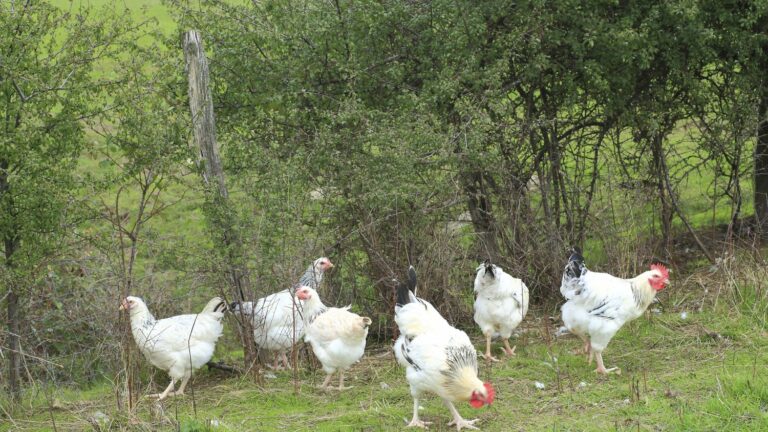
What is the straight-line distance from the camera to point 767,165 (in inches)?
492

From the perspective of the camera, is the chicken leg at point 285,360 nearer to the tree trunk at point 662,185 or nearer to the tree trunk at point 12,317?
the tree trunk at point 12,317

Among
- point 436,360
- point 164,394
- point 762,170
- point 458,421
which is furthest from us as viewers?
point 762,170

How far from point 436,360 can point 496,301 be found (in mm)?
2168

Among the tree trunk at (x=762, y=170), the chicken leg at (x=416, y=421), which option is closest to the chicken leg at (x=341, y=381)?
the chicken leg at (x=416, y=421)

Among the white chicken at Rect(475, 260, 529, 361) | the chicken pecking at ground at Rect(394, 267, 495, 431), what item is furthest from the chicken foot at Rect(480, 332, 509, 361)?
the chicken pecking at ground at Rect(394, 267, 495, 431)

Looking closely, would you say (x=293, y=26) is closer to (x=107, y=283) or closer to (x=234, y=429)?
(x=107, y=283)

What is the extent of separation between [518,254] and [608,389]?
338 cm

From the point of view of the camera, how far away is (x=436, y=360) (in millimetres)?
7137

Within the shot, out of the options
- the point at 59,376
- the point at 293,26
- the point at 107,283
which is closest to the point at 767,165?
the point at 293,26

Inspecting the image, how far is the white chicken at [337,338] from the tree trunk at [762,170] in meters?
5.98

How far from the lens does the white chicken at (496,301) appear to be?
912 cm

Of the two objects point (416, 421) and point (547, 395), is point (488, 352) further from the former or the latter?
point (416, 421)

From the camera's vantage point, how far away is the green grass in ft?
23.2

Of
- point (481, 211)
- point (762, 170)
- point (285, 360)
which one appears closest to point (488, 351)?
point (285, 360)
